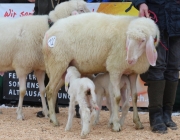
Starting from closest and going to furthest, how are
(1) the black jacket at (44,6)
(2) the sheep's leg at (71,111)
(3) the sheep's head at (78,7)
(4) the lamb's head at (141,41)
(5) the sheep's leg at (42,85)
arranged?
(4) the lamb's head at (141,41)
(2) the sheep's leg at (71,111)
(3) the sheep's head at (78,7)
(5) the sheep's leg at (42,85)
(1) the black jacket at (44,6)

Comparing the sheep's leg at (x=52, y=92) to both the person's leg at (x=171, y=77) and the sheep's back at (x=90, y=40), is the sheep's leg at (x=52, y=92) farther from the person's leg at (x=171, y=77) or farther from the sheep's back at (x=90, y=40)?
the person's leg at (x=171, y=77)

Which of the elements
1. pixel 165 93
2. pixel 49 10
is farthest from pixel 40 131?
pixel 49 10

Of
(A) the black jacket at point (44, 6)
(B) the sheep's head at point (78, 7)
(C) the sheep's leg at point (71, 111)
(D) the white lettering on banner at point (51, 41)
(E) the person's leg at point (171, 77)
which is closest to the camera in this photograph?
(C) the sheep's leg at point (71, 111)

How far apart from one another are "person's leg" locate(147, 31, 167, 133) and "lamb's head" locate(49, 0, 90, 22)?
1.42m

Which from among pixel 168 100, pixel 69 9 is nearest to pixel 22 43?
pixel 69 9

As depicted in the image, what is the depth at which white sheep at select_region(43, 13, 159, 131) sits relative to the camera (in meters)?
4.94

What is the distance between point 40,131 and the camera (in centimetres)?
521

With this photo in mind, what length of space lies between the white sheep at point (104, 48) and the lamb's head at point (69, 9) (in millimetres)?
386

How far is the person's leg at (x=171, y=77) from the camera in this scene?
17.4 ft

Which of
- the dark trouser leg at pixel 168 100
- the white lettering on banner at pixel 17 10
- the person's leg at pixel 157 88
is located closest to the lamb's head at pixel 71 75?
the person's leg at pixel 157 88

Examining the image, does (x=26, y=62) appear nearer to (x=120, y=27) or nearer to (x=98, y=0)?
(x=120, y=27)

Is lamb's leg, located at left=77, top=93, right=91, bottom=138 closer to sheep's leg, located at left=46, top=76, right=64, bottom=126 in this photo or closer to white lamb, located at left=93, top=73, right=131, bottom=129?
white lamb, located at left=93, top=73, right=131, bottom=129

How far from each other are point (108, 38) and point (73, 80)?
676mm

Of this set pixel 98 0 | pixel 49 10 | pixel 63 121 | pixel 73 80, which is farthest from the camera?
pixel 98 0
